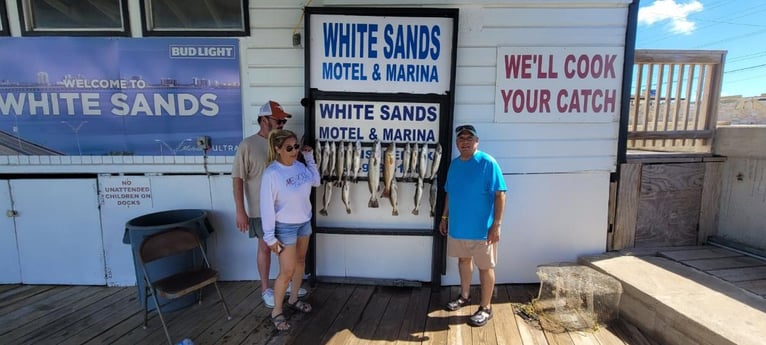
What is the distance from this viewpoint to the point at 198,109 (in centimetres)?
Answer: 328

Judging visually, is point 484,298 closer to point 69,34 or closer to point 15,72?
point 69,34

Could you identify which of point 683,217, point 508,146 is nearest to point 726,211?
point 683,217

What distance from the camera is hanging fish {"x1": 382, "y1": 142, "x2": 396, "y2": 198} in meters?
3.05

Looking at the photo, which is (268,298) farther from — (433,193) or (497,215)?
(497,215)

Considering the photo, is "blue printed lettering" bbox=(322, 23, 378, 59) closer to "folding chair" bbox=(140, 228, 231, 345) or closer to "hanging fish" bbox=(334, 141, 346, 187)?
"hanging fish" bbox=(334, 141, 346, 187)

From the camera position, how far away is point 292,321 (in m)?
2.76

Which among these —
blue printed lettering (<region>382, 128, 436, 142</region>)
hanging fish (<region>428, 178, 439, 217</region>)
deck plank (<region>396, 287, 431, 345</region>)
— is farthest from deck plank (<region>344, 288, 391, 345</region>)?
blue printed lettering (<region>382, 128, 436, 142</region>)

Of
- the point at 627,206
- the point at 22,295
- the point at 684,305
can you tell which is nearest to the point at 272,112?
the point at 22,295

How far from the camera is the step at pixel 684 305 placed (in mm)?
2115

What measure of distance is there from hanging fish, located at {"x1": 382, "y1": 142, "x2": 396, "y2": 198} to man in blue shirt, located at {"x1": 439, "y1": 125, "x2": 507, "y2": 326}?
1.78 feet

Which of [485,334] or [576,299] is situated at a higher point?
[576,299]

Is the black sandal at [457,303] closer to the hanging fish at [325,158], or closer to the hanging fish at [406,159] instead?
the hanging fish at [406,159]

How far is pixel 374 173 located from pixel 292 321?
1.42 metres

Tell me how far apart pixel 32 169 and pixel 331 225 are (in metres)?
3.00
